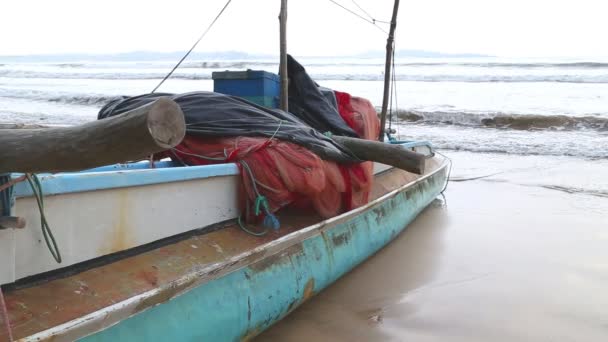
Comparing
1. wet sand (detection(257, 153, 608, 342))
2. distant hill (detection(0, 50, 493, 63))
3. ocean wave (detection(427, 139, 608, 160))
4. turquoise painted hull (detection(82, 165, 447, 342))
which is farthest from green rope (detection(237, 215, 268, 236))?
distant hill (detection(0, 50, 493, 63))

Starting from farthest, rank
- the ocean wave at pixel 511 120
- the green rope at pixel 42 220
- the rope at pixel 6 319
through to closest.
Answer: the ocean wave at pixel 511 120 → the green rope at pixel 42 220 → the rope at pixel 6 319

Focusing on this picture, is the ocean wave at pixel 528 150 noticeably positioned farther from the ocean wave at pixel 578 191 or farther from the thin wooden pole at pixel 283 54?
the thin wooden pole at pixel 283 54

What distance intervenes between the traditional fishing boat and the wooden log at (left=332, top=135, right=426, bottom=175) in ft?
2.01

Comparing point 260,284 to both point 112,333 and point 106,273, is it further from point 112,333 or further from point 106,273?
point 112,333

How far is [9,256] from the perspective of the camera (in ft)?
8.77

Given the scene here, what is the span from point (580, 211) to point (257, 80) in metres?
4.35

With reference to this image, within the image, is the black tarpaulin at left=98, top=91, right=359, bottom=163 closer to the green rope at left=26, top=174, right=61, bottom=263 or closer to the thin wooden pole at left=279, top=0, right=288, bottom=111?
the thin wooden pole at left=279, top=0, right=288, bottom=111

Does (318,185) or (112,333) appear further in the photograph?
(318,185)

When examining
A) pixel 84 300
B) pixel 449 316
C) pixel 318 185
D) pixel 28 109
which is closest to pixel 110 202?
pixel 84 300

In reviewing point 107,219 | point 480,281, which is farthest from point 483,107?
point 107,219

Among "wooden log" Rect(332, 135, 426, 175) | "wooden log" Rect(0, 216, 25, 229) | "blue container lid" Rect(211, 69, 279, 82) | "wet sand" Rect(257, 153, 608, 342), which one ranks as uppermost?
"blue container lid" Rect(211, 69, 279, 82)

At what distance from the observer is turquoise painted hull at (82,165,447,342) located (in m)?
2.93

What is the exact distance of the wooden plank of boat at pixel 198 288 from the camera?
8.82ft

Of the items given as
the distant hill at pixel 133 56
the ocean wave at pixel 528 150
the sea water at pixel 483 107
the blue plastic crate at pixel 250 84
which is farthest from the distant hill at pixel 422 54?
the blue plastic crate at pixel 250 84
